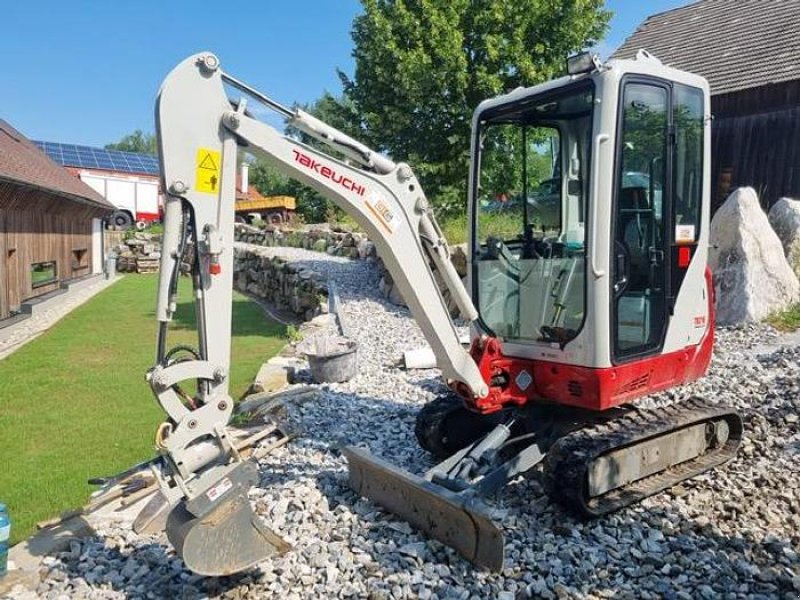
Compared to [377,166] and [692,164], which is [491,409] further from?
[692,164]

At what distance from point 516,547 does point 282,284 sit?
43.6 feet

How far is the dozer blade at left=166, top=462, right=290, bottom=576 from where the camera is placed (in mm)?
3240

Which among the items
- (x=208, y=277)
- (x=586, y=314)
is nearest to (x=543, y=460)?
(x=586, y=314)

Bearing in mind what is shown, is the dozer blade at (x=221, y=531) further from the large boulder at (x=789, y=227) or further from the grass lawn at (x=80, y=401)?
the large boulder at (x=789, y=227)

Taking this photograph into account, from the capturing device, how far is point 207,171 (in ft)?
11.2

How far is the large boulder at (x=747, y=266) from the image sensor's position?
966 centimetres

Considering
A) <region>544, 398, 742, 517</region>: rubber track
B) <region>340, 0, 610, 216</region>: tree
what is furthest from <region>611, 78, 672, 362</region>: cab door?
<region>340, 0, 610, 216</region>: tree

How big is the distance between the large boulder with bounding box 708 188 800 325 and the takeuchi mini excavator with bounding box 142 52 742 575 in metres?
5.22

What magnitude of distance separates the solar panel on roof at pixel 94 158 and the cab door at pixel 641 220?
108 ft

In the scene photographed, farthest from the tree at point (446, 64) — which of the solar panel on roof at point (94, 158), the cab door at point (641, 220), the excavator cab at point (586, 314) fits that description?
the solar panel on roof at point (94, 158)

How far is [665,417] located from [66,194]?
49.9 feet

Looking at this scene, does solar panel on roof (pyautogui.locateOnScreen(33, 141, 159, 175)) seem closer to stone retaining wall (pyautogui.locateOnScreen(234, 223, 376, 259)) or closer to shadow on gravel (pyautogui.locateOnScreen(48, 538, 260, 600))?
stone retaining wall (pyautogui.locateOnScreen(234, 223, 376, 259))

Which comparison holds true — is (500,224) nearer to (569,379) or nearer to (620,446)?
(569,379)

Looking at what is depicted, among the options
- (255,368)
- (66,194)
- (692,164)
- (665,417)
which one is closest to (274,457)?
(665,417)
